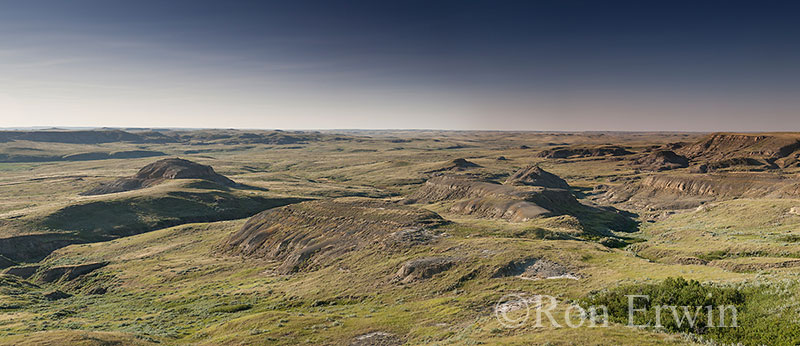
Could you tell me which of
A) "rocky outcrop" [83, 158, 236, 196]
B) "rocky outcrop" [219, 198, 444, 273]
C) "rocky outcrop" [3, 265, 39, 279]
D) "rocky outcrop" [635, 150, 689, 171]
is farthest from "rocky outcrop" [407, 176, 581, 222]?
"rocky outcrop" [635, 150, 689, 171]

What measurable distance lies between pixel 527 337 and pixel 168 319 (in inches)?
1508

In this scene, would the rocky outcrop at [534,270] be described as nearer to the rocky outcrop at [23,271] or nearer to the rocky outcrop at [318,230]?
the rocky outcrop at [318,230]

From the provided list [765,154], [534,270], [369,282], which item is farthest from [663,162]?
[369,282]

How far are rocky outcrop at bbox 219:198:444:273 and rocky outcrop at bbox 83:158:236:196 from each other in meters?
88.9

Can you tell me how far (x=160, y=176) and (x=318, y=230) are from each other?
117 metres

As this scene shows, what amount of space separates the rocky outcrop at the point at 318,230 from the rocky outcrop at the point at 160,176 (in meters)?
88.9

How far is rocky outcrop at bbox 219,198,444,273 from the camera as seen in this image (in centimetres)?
6062

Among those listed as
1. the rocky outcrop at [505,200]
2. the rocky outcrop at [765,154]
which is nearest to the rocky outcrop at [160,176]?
the rocky outcrop at [505,200]

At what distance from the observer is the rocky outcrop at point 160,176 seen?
148 metres

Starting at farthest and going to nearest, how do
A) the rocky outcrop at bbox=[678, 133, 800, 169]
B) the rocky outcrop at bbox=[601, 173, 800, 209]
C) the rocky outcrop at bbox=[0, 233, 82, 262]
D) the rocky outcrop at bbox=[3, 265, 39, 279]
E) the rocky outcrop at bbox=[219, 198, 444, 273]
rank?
1. the rocky outcrop at bbox=[678, 133, 800, 169]
2. the rocky outcrop at bbox=[601, 173, 800, 209]
3. the rocky outcrop at bbox=[0, 233, 82, 262]
4. the rocky outcrop at bbox=[3, 265, 39, 279]
5. the rocky outcrop at bbox=[219, 198, 444, 273]

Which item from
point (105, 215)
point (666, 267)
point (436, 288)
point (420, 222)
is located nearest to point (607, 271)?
point (666, 267)

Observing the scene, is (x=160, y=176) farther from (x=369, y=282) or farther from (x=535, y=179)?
(x=369, y=282)

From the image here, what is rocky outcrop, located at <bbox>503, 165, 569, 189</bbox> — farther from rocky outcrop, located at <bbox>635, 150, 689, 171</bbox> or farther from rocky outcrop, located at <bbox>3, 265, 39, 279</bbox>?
rocky outcrop, located at <bbox>3, 265, 39, 279</bbox>

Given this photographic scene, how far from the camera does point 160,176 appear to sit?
157875mm
